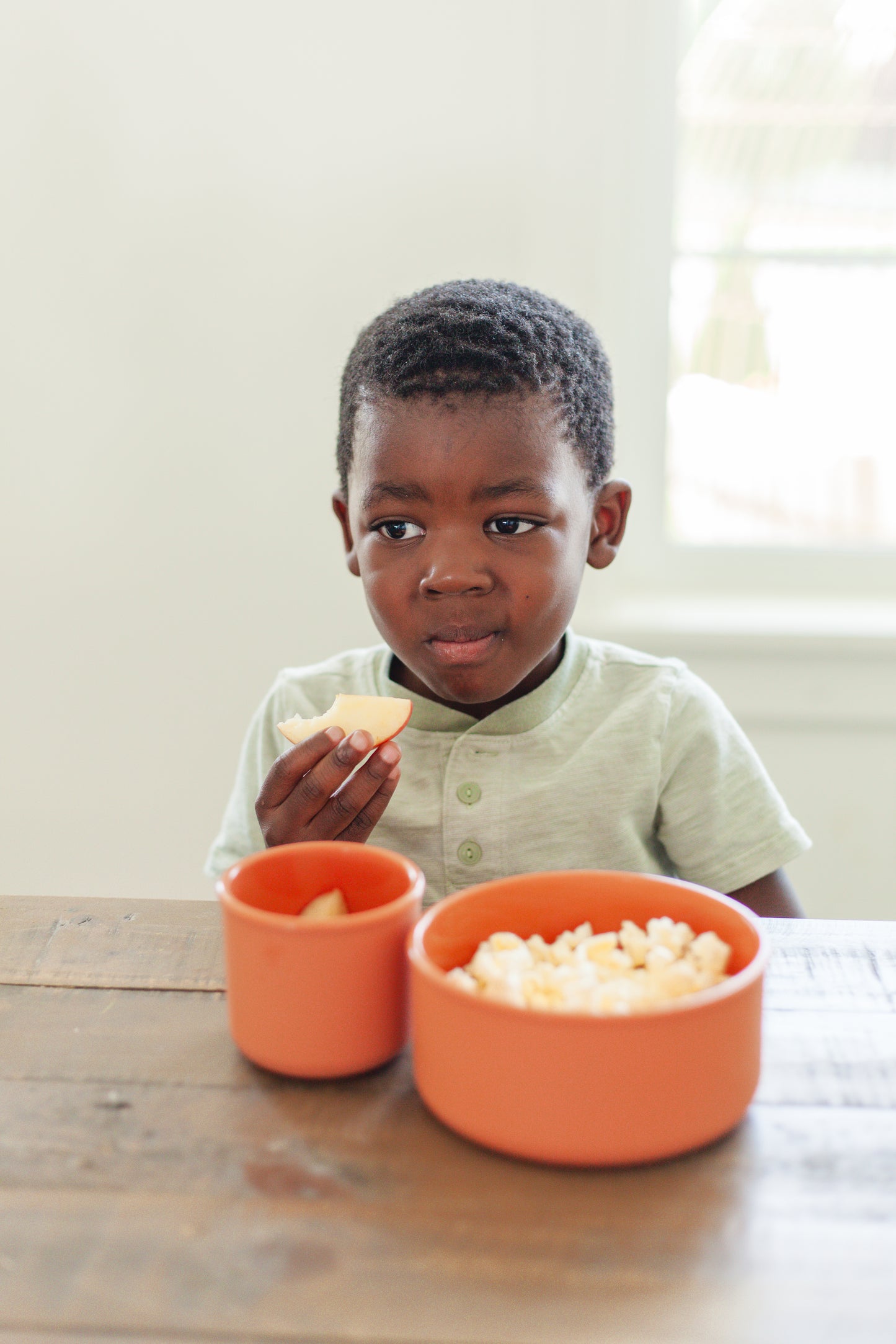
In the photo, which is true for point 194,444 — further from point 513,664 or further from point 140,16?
point 513,664

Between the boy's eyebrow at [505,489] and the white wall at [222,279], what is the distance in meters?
0.79

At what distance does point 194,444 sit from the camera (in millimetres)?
1719

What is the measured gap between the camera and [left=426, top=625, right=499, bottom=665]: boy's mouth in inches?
38.4

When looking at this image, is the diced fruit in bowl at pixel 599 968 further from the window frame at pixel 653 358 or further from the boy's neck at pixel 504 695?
the window frame at pixel 653 358

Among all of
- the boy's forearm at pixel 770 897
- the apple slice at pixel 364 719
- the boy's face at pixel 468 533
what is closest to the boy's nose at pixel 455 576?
the boy's face at pixel 468 533

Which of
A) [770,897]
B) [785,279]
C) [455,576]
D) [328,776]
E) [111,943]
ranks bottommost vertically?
[770,897]

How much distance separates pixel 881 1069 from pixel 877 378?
56.6 inches

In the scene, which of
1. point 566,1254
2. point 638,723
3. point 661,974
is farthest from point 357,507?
point 566,1254

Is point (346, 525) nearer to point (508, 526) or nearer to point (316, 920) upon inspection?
point (508, 526)

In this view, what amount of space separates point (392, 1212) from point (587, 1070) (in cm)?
11

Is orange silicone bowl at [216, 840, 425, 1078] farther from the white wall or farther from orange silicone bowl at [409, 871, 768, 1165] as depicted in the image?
the white wall

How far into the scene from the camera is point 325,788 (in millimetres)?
854

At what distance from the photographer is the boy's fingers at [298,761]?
0.84 metres

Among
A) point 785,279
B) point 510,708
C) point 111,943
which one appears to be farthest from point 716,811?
point 785,279
